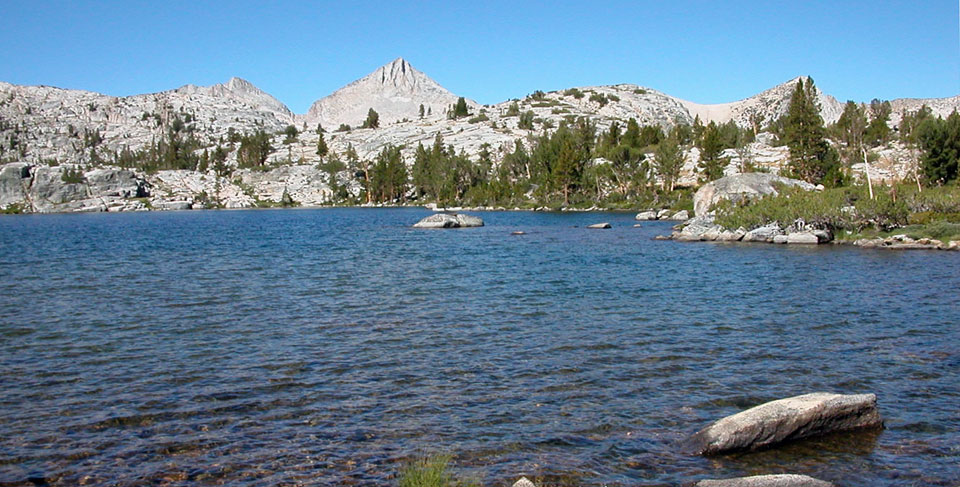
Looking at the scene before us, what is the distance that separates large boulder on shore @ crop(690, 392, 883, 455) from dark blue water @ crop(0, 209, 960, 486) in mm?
271

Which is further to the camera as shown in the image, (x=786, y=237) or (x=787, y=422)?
(x=786, y=237)

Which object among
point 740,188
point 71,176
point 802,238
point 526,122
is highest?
point 526,122

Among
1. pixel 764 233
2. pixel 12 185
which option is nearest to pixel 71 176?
pixel 12 185

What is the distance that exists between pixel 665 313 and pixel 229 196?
16707cm

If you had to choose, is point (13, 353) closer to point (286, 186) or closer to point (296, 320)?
point (296, 320)

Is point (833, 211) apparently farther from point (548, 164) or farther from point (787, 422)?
point (548, 164)

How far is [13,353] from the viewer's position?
18.0 m

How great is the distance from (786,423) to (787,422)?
0.03 meters

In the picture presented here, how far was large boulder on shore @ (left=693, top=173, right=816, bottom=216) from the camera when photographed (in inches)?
2301

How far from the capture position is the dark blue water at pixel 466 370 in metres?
10.8

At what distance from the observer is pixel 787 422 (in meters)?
11.2

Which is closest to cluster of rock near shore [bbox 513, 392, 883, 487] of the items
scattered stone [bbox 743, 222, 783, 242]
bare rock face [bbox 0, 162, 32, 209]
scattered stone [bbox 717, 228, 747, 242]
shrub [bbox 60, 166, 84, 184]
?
scattered stone [bbox 743, 222, 783, 242]

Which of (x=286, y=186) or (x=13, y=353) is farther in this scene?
(x=286, y=186)

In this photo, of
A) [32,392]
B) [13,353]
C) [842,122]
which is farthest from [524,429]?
[842,122]
